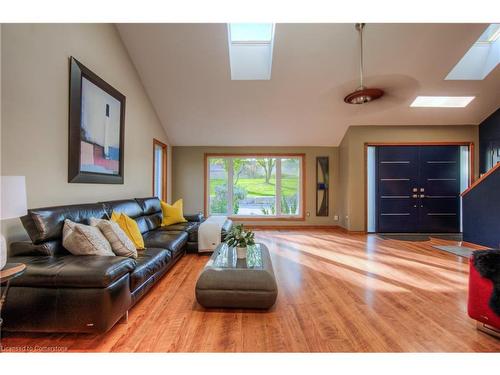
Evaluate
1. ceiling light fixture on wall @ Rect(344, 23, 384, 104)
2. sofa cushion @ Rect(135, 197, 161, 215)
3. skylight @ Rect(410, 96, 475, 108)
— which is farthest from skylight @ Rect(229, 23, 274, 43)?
skylight @ Rect(410, 96, 475, 108)

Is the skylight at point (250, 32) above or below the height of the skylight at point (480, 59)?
above

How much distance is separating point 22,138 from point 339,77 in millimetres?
4592

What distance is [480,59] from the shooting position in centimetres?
427

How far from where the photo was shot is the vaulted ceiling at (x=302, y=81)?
→ 11.8ft

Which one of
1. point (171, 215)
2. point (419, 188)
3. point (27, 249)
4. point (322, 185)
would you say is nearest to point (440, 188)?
point (419, 188)

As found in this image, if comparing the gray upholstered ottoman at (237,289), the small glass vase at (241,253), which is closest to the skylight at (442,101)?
the small glass vase at (241,253)

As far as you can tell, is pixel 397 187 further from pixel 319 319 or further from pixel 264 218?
pixel 319 319

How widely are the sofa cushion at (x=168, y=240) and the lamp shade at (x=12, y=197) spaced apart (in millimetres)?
1555

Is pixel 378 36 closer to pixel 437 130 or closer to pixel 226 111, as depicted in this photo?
pixel 226 111

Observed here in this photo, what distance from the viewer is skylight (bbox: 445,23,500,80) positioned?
4086 mm

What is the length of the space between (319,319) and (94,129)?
3.42 m

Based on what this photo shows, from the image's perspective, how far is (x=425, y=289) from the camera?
254cm

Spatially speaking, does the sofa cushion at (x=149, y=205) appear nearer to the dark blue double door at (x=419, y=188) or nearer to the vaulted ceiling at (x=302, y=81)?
the vaulted ceiling at (x=302, y=81)

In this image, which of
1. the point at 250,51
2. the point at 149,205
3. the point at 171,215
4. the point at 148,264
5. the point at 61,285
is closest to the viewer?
the point at 61,285
